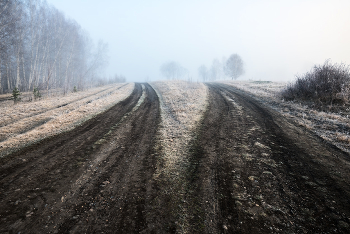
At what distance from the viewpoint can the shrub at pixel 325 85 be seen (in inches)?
382

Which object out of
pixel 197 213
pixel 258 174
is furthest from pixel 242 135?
pixel 197 213

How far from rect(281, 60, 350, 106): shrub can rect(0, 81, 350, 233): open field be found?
5749 millimetres

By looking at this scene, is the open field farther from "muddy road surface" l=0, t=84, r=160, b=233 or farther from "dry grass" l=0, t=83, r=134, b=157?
"dry grass" l=0, t=83, r=134, b=157

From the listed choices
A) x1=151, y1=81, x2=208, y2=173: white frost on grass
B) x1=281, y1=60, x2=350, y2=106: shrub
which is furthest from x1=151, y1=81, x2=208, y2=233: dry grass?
x1=281, y1=60, x2=350, y2=106: shrub

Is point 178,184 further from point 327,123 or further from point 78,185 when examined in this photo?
point 327,123

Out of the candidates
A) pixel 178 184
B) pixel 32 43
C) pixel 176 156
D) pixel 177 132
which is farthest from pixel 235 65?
pixel 178 184

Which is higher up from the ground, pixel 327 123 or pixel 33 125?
pixel 327 123

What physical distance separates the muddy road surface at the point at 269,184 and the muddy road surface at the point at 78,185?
132cm

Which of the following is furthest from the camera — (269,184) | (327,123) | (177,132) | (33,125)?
(33,125)

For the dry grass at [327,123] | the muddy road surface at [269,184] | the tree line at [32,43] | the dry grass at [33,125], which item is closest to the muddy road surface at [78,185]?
the dry grass at [33,125]

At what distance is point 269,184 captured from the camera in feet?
12.0

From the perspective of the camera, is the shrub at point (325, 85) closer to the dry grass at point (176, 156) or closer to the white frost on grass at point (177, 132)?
the white frost on grass at point (177, 132)

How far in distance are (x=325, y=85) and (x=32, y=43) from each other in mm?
33560

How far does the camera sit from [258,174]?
403cm
